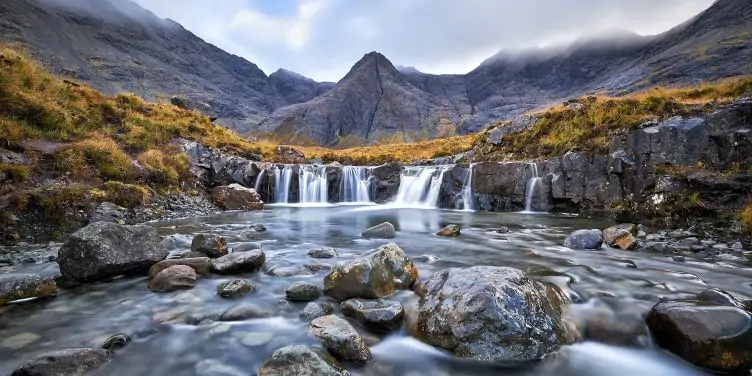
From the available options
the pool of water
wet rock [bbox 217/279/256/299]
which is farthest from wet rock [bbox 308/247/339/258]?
wet rock [bbox 217/279/256/299]

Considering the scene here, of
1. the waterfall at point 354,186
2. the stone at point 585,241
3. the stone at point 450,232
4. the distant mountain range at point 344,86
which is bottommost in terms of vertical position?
the stone at point 450,232

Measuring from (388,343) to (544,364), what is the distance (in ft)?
5.99

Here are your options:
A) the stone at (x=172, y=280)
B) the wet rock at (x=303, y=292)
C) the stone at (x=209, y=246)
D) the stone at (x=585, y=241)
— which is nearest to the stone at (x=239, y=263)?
the stone at (x=172, y=280)

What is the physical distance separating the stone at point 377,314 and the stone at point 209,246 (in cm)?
443

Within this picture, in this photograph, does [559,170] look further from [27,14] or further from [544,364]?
[27,14]

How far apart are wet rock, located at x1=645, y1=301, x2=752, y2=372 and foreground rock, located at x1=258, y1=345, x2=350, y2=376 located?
391cm

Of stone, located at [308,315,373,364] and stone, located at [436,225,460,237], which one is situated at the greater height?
stone, located at [436,225,460,237]

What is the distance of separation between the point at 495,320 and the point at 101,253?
6918 mm

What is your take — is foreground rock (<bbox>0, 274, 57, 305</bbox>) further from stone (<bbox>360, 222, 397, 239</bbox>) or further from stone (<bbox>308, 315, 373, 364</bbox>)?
stone (<bbox>360, 222, 397, 239</bbox>)

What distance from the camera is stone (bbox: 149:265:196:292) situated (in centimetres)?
634

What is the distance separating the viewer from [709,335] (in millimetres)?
3902

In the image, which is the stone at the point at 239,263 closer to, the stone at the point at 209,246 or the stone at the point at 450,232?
the stone at the point at 209,246

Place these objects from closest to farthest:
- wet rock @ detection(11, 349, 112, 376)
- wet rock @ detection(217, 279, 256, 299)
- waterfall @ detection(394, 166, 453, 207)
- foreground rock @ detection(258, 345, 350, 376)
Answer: foreground rock @ detection(258, 345, 350, 376), wet rock @ detection(11, 349, 112, 376), wet rock @ detection(217, 279, 256, 299), waterfall @ detection(394, 166, 453, 207)

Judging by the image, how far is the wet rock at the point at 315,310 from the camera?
529 centimetres
